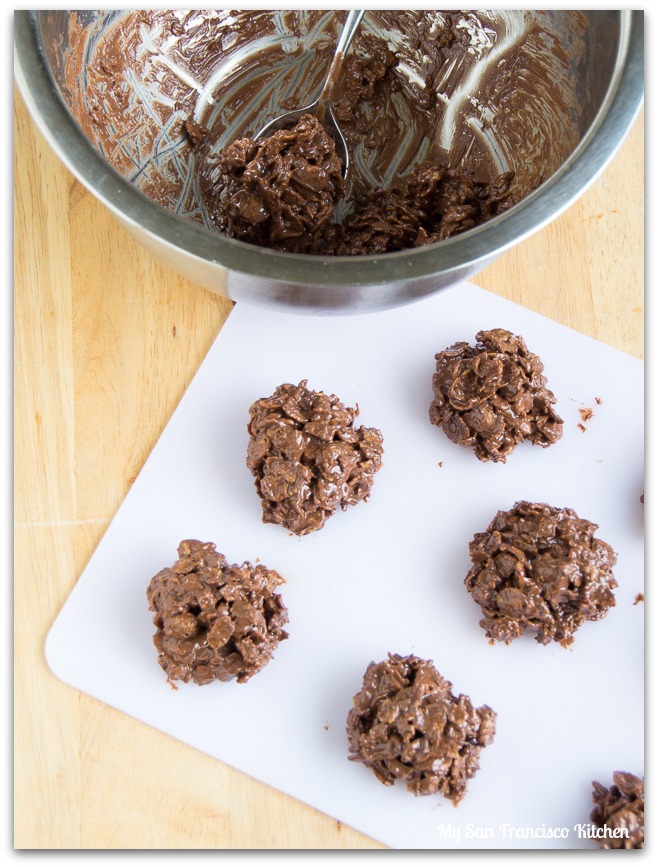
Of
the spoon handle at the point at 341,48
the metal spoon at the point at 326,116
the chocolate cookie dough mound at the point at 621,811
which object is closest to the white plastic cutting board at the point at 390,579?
the chocolate cookie dough mound at the point at 621,811

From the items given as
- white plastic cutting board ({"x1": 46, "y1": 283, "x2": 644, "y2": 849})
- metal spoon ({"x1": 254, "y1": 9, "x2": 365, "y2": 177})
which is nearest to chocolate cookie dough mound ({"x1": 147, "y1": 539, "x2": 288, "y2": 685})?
white plastic cutting board ({"x1": 46, "y1": 283, "x2": 644, "y2": 849})

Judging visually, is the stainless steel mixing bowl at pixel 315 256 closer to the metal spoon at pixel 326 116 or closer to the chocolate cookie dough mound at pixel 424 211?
the chocolate cookie dough mound at pixel 424 211

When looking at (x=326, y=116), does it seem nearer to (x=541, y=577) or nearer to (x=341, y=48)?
(x=341, y=48)

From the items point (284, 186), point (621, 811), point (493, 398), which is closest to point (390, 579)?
point (493, 398)

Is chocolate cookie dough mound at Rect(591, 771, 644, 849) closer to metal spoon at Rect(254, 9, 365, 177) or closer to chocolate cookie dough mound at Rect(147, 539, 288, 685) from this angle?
chocolate cookie dough mound at Rect(147, 539, 288, 685)

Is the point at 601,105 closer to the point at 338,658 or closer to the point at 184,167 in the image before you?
the point at 184,167

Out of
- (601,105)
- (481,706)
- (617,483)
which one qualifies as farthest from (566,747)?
(601,105)

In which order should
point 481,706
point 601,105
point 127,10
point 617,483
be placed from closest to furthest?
point 601,105
point 127,10
point 481,706
point 617,483
